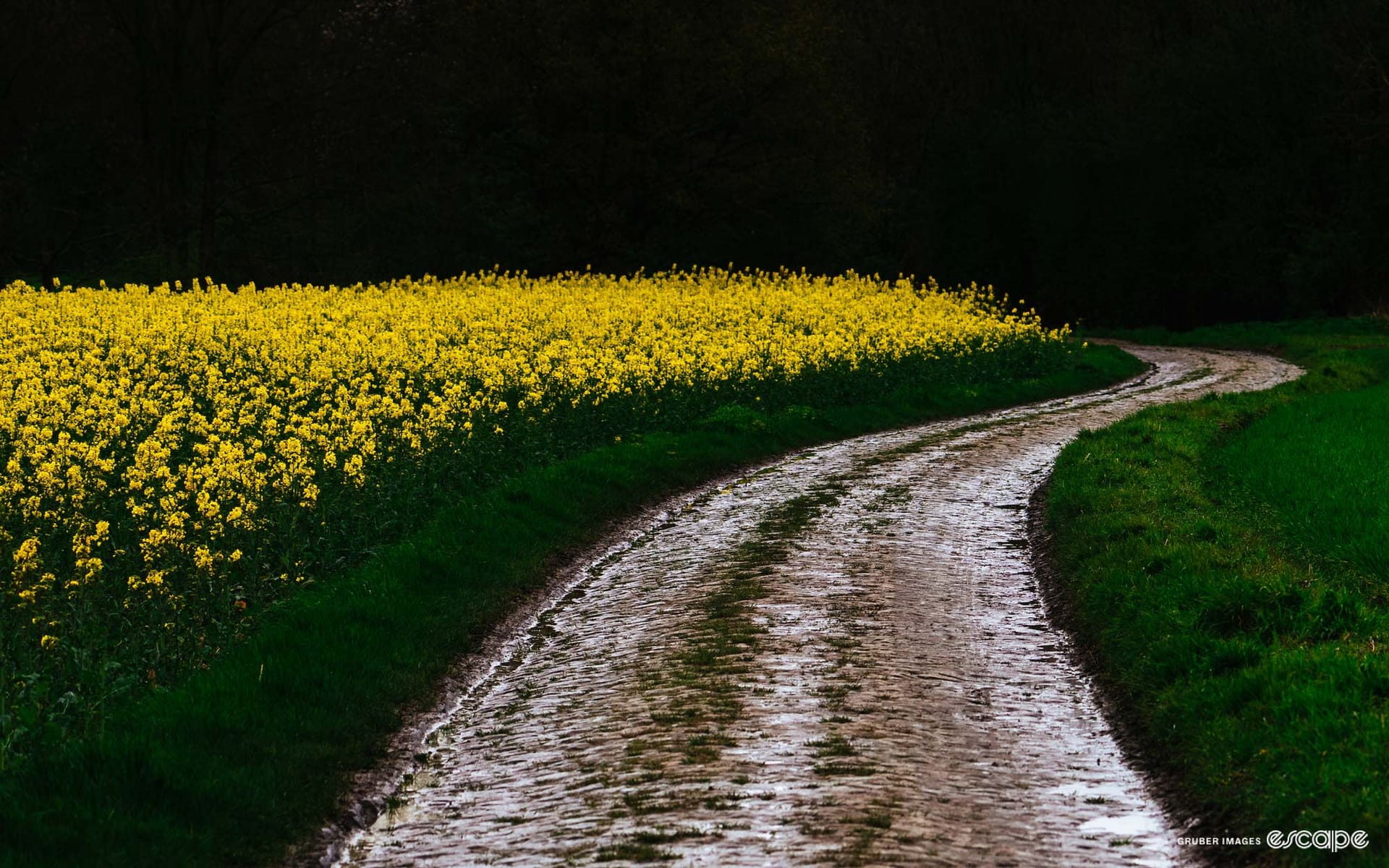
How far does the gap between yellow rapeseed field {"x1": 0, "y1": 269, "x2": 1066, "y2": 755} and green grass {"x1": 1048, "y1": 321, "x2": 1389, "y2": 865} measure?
6.93 m

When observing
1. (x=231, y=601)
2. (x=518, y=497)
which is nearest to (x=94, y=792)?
(x=231, y=601)

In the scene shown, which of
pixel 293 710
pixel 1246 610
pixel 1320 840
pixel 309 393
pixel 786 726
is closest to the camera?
pixel 1320 840

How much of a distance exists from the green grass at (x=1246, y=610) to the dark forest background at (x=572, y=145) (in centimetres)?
3501

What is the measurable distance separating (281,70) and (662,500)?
1799 inches

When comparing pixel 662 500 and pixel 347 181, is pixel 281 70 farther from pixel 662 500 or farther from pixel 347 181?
pixel 662 500

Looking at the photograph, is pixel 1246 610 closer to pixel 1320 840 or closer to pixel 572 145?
pixel 1320 840

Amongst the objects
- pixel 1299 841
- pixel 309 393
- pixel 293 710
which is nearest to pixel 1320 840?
pixel 1299 841

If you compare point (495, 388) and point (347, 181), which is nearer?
point (495, 388)

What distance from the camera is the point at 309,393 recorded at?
2122cm

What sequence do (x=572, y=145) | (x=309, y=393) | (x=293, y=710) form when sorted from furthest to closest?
(x=572, y=145), (x=309, y=393), (x=293, y=710)

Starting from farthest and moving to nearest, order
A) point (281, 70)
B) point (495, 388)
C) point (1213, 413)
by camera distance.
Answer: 1. point (281, 70)
2. point (1213, 413)
3. point (495, 388)

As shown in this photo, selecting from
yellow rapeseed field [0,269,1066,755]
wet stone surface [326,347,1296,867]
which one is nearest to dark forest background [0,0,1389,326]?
yellow rapeseed field [0,269,1066,755]

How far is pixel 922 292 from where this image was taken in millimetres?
48062

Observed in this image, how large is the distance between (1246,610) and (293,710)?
6.85 m
